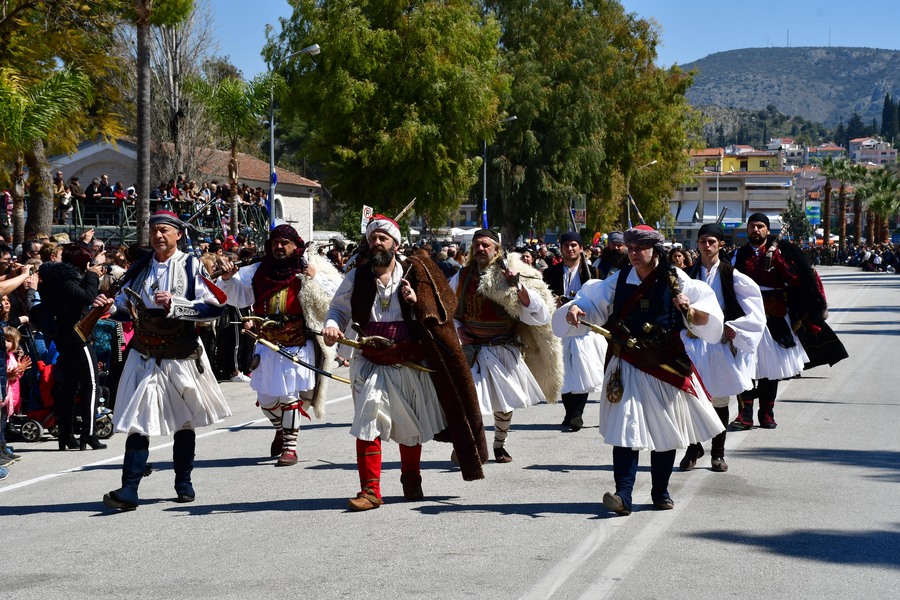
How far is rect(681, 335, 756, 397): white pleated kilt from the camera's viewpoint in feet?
32.7

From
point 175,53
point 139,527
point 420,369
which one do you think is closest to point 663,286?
point 420,369

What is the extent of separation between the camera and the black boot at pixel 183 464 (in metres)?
8.36

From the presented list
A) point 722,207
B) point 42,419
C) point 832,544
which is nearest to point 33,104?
point 42,419

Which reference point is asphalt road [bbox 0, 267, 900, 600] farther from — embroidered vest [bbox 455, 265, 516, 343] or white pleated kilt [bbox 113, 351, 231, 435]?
embroidered vest [bbox 455, 265, 516, 343]

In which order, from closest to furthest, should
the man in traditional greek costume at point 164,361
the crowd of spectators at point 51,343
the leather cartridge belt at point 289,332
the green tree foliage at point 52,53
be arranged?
1. the man in traditional greek costume at point 164,361
2. the leather cartridge belt at point 289,332
3. the crowd of spectators at point 51,343
4. the green tree foliage at point 52,53

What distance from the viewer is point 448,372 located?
8.12m

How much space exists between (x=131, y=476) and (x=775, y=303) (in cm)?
710

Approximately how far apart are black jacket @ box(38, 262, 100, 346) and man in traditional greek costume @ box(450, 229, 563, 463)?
351 cm

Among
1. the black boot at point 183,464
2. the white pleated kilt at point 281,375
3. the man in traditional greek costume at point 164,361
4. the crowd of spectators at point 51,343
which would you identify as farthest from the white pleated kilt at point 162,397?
the white pleated kilt at point 281,375

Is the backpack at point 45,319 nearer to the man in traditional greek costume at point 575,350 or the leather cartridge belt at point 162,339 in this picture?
the leather cartridge belt at point 162,339

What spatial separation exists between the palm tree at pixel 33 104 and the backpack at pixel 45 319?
276 inches

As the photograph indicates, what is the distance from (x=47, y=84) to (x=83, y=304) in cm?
825

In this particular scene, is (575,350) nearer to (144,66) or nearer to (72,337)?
(72,337)

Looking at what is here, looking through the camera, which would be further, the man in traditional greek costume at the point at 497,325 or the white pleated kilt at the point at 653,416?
the man in traditional greek costume at the point at 497,325
